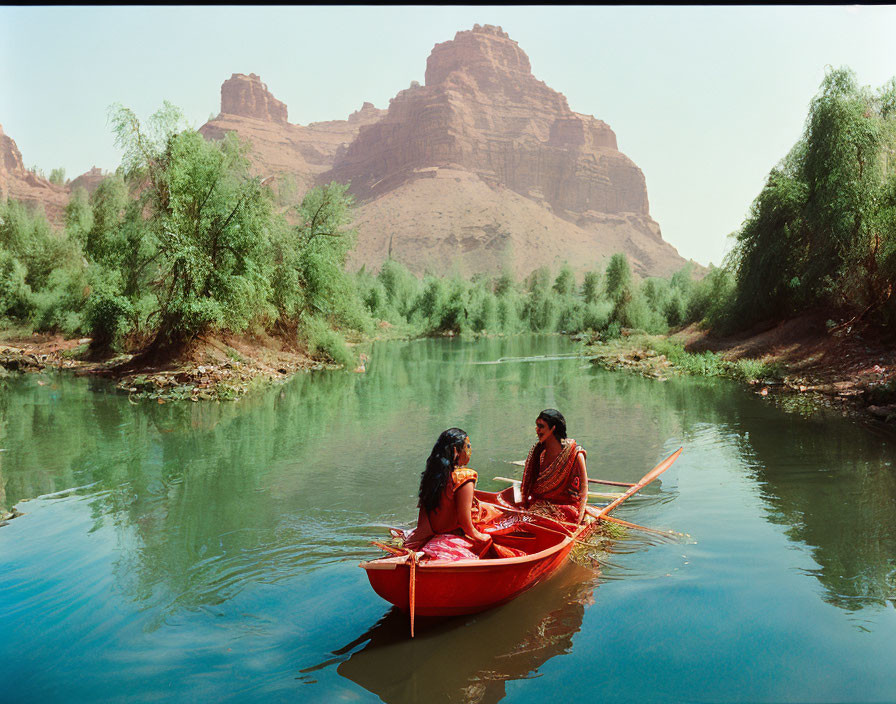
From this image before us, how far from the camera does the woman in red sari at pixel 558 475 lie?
6.09 metres

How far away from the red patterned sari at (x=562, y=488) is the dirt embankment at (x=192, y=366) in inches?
493

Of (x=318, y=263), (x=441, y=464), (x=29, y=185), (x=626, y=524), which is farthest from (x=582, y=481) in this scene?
(x=29, y=185)

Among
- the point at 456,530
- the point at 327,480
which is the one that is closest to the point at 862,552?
the point at 456,530

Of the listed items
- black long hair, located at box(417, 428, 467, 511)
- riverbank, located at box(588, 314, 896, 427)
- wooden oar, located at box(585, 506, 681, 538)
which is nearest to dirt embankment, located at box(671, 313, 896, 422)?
riverbank, located at box(588, 314, 896, 427)

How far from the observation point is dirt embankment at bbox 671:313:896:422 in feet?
43.1

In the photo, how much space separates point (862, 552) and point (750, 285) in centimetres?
1797

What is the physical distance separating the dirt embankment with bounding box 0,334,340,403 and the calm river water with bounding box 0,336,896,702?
484 centimetres

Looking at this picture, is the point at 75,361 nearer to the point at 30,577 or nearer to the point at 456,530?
the point at 30,577

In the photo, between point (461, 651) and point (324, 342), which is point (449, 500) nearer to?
point (461, 651)

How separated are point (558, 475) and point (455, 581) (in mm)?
2057

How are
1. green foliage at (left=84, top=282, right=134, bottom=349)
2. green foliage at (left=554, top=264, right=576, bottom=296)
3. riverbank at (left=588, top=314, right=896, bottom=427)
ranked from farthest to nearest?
green foliage at (left=554, top=264, right=576, bottom=296) → green foliage at (left=84, top=282, right=134, bottom=349) → riverbank at (left=588, top=314, right=896, bottom=427)

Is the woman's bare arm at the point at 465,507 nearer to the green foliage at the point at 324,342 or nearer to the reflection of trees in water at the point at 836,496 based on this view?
the reflection of trees in water at the point at 836,496

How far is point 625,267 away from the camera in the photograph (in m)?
42.9

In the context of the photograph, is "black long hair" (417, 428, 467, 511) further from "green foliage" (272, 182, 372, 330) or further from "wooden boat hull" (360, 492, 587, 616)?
"green foliage" (272, 182, 372, 330)
